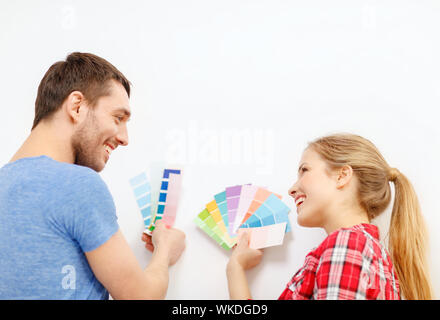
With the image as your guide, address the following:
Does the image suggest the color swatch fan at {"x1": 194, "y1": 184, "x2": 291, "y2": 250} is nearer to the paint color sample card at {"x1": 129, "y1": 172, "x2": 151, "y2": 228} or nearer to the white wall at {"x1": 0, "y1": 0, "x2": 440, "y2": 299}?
the white wall at {"x1": 0, "y1": 0, "x2": 440, "y2": 299}

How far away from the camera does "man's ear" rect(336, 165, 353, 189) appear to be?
1157mm

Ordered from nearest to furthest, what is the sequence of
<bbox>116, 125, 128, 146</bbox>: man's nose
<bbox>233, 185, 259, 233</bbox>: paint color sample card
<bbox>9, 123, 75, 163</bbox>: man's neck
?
<bbox>9, 123, 75, 163</bbox>: man's neck < <bbox>116, 125, 128, 146</bbox>: man's nose < <bbox>233, 185, 259, 233</bbox>: paint color sample card

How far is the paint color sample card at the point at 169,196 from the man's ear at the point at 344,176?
0.56 m

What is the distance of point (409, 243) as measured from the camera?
1.18 metres

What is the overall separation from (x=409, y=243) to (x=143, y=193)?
36.0 inches

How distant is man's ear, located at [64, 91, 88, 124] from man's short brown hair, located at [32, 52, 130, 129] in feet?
0.05

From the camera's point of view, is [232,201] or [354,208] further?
[232,201]

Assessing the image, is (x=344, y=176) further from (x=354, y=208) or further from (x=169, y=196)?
(x=169, y=196)

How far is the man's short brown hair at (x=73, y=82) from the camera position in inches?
45.6

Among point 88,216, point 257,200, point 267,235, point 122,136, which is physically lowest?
point 267,235

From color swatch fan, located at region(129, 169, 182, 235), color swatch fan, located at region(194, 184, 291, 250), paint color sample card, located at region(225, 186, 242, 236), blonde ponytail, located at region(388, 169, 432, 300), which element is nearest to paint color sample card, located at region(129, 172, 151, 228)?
color swatch fan, located at region(129, 169, 182, 235)

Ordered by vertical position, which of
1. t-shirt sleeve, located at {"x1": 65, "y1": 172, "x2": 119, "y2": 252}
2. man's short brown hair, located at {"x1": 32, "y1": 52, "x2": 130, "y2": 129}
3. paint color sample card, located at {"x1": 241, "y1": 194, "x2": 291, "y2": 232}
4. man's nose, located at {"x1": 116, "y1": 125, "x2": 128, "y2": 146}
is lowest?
paint color sample card, located at {"x1": 241, "y1": 194, "x2": 291, "y2": 232}

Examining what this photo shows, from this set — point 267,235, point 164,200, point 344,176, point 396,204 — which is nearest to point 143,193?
point 164,200

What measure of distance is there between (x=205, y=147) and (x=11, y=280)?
2.45 feet
